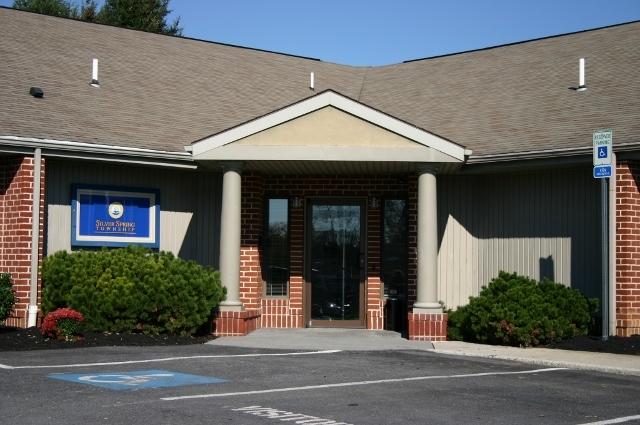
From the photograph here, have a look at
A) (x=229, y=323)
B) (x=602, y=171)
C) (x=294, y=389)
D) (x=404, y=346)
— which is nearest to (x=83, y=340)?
(x=229, y=323)

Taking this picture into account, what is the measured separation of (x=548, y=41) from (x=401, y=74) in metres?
3.51

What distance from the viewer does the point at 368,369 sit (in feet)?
39.3

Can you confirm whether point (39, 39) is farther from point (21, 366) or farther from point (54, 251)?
point (21, 366)

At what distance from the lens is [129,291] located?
15117 millimetres

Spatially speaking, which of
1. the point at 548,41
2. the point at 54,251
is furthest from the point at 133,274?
the point at 548,41

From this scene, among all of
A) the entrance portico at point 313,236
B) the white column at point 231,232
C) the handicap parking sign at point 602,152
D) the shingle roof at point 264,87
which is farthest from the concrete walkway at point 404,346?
the shingle roof at point 264,87

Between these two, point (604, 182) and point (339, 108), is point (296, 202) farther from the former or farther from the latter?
point (604, 182)

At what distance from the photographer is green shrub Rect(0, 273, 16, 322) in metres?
14.6

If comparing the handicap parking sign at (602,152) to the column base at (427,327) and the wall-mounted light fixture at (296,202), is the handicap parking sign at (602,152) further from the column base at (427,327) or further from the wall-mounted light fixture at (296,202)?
the wall-mounted light fixture at (296,202)

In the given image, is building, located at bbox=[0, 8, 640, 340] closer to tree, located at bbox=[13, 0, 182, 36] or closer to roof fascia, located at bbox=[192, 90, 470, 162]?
roof fascia, located at bbox=[192, 90, 470, 162]

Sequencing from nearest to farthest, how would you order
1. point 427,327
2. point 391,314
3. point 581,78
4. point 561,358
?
1. point 561,358
2. point 427,327
3. point 391,314
4. point 581,78

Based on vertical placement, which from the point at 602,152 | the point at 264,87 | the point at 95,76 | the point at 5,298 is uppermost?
the point at 264,87

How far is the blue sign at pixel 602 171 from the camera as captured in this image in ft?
47.7

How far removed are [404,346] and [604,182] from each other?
4.00 meters
